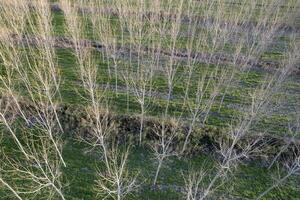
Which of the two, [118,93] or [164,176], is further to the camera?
[118,93]

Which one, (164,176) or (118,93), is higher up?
(118,93)

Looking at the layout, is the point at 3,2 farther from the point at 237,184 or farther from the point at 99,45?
the point at 237,184

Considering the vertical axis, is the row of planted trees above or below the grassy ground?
above

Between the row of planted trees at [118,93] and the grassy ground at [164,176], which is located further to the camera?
the grassy ground at [164,176]

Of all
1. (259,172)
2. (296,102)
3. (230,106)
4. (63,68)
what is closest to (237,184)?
(259,172)

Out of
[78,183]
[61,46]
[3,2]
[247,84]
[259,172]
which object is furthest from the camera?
[61,46]

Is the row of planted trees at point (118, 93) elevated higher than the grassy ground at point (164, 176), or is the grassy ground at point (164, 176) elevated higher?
the row of planted trees at point (118, 93)

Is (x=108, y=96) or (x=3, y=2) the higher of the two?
(x=3, y=2)

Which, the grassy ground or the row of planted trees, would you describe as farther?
the grassy ground
